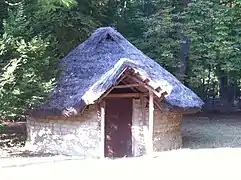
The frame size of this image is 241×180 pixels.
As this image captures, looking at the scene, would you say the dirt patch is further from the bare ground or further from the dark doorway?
the bare ground

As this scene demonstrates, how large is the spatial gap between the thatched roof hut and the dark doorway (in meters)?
0.13

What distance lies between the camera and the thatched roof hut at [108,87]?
13.8 meters

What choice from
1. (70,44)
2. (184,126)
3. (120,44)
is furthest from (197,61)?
(120,44)

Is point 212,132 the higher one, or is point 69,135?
point 69,135

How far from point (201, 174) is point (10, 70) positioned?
19.6 ft

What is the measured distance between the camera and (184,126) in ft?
84.0

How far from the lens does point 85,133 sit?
48.9 ft

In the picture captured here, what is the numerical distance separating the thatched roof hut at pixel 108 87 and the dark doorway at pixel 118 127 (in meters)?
0.13

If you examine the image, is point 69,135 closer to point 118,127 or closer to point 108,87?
point 118,127

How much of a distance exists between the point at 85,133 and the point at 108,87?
6.56 ft

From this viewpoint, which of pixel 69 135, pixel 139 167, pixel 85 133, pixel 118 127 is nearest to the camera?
pixel 139 167

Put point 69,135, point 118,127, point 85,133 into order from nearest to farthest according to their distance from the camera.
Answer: point 85,133 < point 69,135 < point 118,127

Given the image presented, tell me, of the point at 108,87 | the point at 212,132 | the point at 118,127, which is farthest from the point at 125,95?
the point at 212,132

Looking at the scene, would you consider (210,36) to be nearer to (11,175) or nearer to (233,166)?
(233,166)
